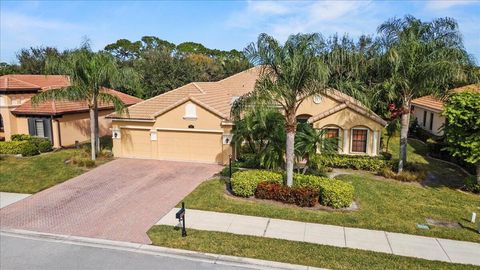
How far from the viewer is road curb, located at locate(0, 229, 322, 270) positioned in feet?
30.8

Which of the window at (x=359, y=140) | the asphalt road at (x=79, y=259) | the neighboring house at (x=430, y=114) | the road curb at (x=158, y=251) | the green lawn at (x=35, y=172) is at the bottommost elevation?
the asphalt road at (x=79, y=259)

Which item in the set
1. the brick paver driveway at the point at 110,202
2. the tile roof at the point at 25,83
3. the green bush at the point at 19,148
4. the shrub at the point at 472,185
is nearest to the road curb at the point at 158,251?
the brick paver driveway at the point at 110,202

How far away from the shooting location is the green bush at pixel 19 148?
880 inches

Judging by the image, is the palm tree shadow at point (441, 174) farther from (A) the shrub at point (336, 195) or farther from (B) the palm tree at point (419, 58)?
(A) the shrub at point (336, 195)

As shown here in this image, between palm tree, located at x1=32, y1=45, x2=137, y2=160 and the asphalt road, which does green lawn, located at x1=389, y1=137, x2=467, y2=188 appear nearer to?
the asphalt road

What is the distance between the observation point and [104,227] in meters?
11.9

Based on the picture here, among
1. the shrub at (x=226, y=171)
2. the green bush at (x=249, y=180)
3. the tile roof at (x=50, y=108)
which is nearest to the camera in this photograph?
the green bush at (x=249, y=180)

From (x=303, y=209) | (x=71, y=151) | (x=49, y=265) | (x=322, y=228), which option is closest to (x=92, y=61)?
(x=71, y=151)

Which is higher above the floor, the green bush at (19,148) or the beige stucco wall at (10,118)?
the beige stucco wall at (10,118)

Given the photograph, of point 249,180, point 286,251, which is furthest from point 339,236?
point 249,180

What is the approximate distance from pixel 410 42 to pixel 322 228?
10.4 m

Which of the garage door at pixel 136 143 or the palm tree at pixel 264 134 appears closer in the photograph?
the palm tree at pixel 264 134

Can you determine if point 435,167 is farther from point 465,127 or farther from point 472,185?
point 465,127

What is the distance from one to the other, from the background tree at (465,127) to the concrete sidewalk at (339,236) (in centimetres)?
578
